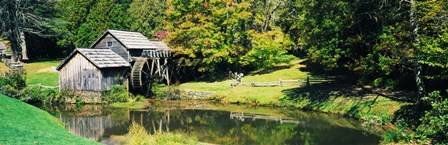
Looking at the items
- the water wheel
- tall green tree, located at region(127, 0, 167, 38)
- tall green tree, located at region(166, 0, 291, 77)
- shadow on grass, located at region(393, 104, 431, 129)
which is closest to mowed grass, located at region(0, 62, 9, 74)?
the water wheel

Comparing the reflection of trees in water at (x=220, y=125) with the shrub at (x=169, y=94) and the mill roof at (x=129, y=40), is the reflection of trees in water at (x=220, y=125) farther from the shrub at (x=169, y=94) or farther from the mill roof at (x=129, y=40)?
the mill roof at (x=129, y=40)

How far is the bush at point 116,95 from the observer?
32.1 m

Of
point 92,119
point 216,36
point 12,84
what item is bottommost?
point 92,119

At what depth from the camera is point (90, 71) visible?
3219cm

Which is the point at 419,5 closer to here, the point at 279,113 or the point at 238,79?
the point at 279,113

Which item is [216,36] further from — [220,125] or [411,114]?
[411,114]

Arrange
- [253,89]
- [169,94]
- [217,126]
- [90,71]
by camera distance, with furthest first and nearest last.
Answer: [169,94], [253,89], [90,71], [217,126]

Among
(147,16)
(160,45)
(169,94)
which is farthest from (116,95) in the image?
(147,16)

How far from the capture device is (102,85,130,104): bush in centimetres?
3206

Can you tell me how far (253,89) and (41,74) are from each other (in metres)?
22.4

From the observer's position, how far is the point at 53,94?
3266 cm

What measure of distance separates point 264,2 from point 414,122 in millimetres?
26942

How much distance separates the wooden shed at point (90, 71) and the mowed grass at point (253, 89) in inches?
251

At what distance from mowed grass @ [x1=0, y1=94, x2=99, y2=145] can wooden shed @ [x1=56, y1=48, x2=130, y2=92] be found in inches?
425
